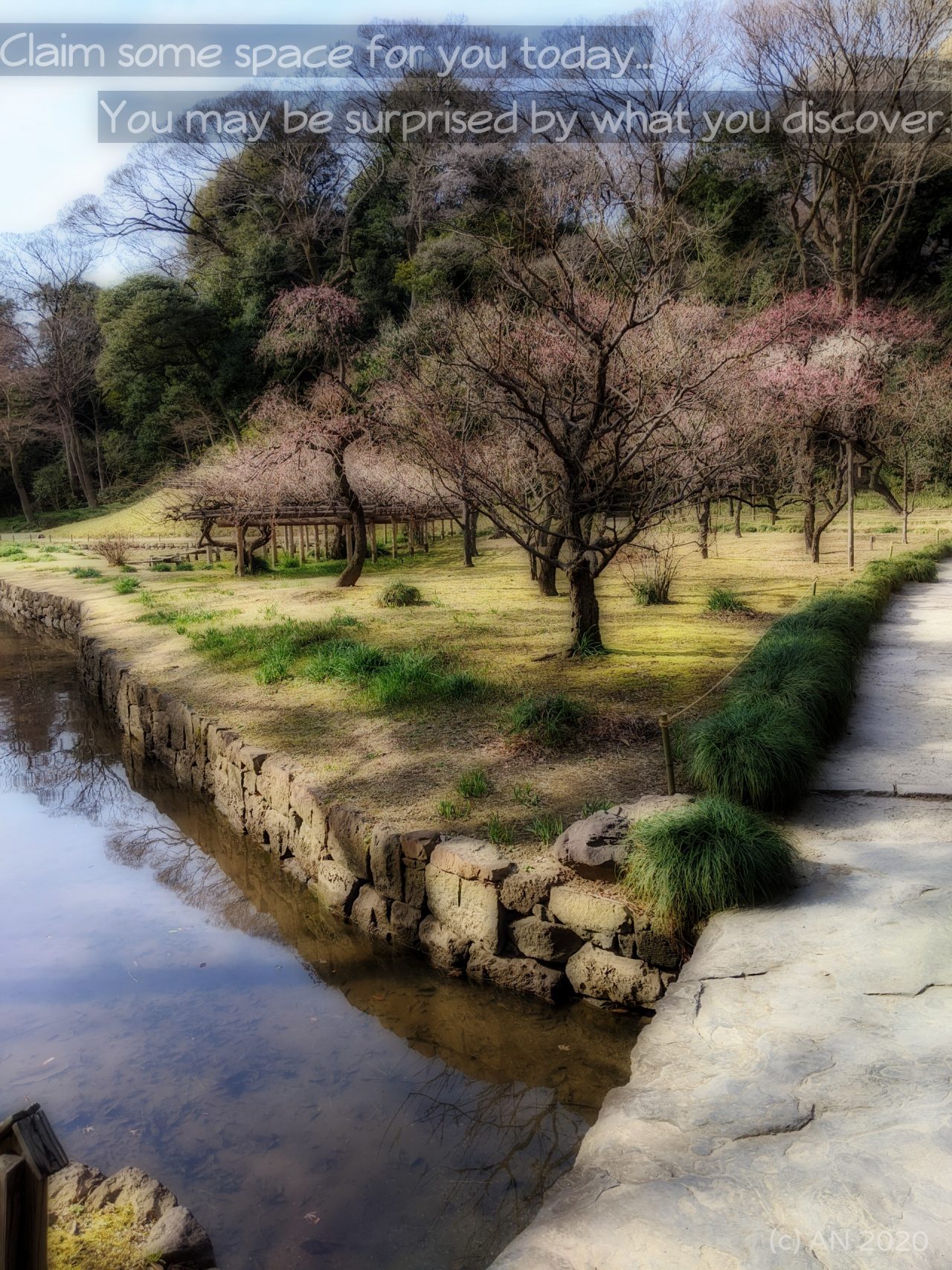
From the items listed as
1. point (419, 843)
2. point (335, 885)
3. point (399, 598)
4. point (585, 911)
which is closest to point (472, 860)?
point (419, 843)

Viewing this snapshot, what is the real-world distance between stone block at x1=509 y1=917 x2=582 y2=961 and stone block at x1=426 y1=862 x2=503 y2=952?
0.43 feet

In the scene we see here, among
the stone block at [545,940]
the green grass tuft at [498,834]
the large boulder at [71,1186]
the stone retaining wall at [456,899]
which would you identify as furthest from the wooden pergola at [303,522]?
the large boulder at [71,1186]

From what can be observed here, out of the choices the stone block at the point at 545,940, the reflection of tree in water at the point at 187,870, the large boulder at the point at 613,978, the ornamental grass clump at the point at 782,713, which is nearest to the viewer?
the large boulder at the point at 613,978

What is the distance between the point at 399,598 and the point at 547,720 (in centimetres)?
746

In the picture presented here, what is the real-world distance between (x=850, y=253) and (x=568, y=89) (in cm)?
951

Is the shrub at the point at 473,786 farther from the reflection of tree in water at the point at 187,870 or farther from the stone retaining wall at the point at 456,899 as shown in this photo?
the reflection of tree in water at the point at 187,870

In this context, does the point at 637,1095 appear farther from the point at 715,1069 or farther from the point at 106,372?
the point at 106,372

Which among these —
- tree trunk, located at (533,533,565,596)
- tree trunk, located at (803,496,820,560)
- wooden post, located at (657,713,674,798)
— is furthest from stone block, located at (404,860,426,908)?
tree trunk, located at (803,496,820,560)

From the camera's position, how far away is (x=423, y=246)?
97.5 feet

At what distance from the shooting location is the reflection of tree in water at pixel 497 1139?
11.1ft

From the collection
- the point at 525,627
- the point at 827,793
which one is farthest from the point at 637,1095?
the point at 525,627

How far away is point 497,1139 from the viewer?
3775 mm

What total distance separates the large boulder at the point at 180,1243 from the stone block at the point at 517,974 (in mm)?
2057

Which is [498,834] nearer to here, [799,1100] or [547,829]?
[547,829]
